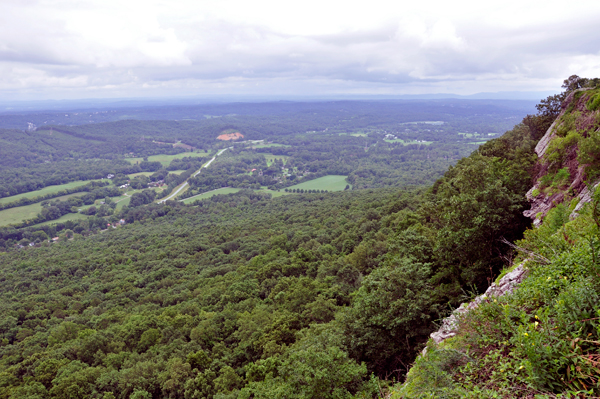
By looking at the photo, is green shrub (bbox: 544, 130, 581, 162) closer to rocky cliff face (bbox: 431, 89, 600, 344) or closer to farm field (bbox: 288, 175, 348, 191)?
rocky cliff face (bbox: 431, 89, 600, 344)

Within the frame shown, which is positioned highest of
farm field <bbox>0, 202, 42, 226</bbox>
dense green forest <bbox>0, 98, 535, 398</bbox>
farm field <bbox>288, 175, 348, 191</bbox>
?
dense green forest <bbox>0, 98, 535, 398</bbox>

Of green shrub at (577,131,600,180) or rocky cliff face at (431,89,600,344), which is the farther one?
rocky cliff face at (431,89,600,344)

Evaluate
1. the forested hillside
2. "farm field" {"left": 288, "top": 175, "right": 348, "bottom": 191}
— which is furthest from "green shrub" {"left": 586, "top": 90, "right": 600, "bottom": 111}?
"farm field" {"left": 288, "top": 175, "right": 348, "bottom": 191}

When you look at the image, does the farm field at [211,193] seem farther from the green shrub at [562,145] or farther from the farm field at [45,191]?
the green shrub at [562,145]

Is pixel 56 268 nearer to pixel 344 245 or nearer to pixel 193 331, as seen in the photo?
A: pixel 193 331

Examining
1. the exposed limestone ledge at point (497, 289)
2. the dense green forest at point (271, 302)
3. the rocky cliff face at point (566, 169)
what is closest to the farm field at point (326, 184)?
the dense green forest at point (271, 302)

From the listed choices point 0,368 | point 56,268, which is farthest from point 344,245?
point 56,268

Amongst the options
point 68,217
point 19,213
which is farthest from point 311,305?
point 19,213
